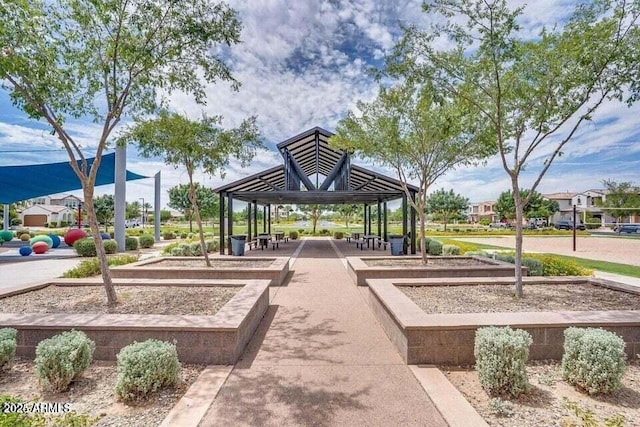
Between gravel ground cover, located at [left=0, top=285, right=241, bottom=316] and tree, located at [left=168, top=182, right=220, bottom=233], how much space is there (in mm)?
25854

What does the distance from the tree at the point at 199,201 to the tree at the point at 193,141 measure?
2320 cm

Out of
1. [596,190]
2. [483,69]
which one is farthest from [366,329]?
[596,190]

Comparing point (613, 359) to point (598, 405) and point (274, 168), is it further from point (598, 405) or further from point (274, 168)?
point (274, 168)

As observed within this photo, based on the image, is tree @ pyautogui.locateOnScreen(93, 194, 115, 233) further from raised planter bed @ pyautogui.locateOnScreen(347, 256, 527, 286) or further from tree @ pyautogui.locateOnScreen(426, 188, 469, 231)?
tree @ pyautogui.locateOnScreen(426, 188, 469, 231)

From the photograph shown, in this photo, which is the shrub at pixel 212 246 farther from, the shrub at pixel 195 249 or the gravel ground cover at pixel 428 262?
the gravel ground cover at pixel 428 262

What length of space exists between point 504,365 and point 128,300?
5.52 m

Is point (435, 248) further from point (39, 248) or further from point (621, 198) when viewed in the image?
point (621, 198)

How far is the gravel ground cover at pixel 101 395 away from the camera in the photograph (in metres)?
2.68

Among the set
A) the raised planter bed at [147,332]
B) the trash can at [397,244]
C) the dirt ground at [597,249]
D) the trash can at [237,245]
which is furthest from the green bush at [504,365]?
the dirt ground at [597,249]

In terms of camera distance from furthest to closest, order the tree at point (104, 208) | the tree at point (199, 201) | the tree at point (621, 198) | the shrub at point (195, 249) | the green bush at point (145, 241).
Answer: the tree at point (621, 198), the tree at point (104, 208), the tree at point (199, 201), the green bush at point (145, 241), the shrub at point (195, 249)

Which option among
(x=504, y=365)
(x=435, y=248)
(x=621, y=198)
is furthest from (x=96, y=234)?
(x=621, y=198)

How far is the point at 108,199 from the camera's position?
39.9 meters

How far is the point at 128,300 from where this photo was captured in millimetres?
5414

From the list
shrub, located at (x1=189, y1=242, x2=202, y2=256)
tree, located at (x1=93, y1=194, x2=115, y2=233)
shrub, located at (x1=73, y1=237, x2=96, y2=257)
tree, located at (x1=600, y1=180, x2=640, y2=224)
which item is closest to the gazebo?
shrub, located at (x1=189, y1=242, x2=202, y2=256)
